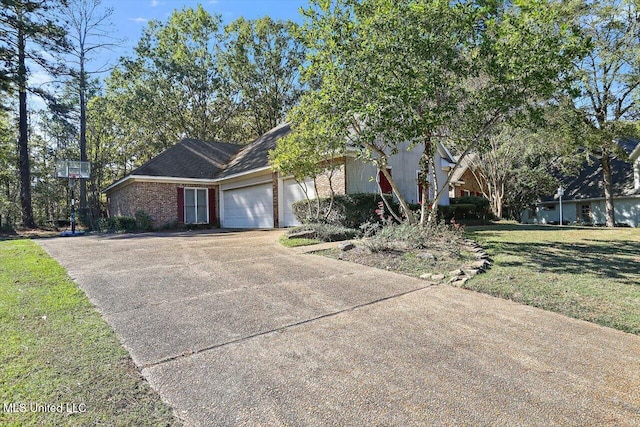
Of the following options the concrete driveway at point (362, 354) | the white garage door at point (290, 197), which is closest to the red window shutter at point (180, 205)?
the white garage door at point (290, 197)

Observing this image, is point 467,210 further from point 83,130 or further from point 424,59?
point 83,130

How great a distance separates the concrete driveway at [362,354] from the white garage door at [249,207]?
10.0 meters

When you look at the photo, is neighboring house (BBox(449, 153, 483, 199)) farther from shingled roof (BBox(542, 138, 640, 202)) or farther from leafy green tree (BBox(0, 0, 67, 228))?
leafy green tree (BBox(0, 0, 67, 228))

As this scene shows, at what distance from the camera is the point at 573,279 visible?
17.7ft

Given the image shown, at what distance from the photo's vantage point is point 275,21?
26.3 m

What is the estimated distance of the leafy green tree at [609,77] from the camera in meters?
13.7

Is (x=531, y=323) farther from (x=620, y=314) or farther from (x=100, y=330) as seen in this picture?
(x=100, y=330)

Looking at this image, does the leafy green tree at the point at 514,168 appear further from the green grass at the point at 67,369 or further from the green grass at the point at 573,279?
the green grass at the point at 67,369

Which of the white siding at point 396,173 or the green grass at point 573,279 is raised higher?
the white siding at point 396,173

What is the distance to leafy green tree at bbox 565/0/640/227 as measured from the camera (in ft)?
44.8

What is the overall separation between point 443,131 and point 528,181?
1663 cm

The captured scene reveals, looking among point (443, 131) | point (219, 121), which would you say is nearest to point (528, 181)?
point (443, 131)

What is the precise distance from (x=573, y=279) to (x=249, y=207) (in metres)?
13.2

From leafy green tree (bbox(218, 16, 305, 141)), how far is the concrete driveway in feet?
80.5
